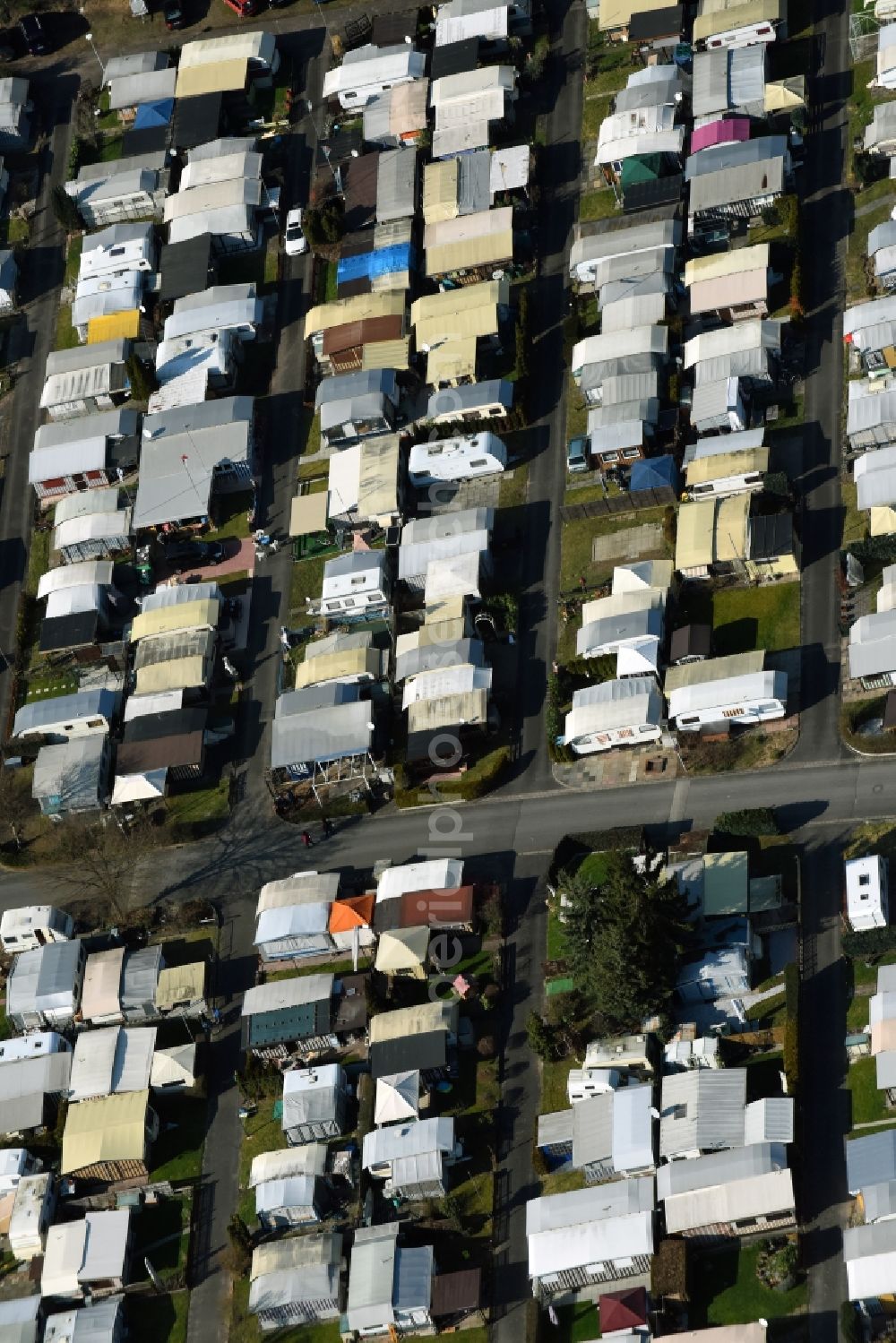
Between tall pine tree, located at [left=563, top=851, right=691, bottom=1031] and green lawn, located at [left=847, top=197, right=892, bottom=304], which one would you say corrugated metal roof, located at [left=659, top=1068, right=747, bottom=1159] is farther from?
green lawn, located at [left=847, top=197, right=892, bottom=304]

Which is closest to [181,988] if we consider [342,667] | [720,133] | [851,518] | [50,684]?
[342,667]

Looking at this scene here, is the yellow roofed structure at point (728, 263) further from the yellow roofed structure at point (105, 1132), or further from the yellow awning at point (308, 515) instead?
the yellow roofed structure at point (105, 1132)

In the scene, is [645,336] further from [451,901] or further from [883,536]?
[451,901]

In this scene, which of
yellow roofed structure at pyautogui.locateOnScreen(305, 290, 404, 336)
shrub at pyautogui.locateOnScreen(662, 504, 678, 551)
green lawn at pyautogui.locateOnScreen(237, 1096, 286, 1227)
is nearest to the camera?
green lawn at pyautogui.locateOnScreen(237, 1096, 286, 1227)

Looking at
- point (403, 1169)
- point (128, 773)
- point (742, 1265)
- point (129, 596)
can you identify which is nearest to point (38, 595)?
point (129, 596)

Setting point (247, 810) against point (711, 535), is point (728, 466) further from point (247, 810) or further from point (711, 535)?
point (247, 810)

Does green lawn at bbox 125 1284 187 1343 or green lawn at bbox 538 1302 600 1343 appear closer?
green lawn at bbox 538 1302 600 1343

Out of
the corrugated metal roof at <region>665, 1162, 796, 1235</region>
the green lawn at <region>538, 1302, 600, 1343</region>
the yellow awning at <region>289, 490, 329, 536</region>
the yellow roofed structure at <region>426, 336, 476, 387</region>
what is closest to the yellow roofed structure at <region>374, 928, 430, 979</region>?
the corrugated metal roof at <region>665, 1162, 796, 1235</region>
